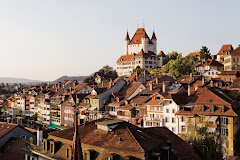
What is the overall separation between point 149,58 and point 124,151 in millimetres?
122961

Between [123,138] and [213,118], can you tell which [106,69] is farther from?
[123,138]

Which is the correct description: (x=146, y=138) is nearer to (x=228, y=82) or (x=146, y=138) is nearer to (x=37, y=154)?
(x=37, y=154)

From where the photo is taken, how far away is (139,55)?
140125 millimetres

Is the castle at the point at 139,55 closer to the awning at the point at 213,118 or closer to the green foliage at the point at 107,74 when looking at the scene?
the green foliage at the point at 107,74

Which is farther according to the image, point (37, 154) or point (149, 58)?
point (149, 58)

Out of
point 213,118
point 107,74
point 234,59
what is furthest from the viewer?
point 107,74

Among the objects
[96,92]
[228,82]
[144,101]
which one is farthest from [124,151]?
[228,82]

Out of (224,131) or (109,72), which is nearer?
(224,131)

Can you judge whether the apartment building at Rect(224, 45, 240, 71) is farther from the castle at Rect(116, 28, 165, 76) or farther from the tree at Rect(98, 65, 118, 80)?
the tree at Rect(98, 65, 118, 80)

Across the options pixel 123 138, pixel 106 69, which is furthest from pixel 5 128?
pixel 106 69

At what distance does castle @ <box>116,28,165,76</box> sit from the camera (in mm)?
140225

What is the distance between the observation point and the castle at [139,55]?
460ft

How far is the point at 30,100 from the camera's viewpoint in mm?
111688

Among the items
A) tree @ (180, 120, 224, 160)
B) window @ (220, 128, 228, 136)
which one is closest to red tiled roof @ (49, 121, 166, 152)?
tree @ (180, 120, 224, 160)
